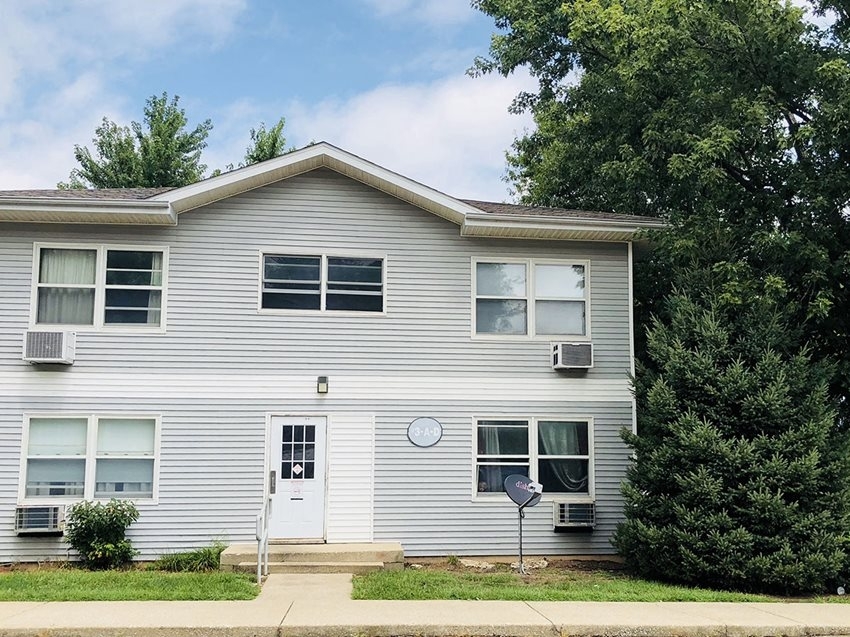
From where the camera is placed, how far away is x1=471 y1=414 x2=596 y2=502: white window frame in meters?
12.0

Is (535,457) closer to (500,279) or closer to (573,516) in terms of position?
(573,516)

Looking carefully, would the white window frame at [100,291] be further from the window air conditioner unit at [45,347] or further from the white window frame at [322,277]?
the white window frame at [322,277]

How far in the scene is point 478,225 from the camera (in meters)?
12.1

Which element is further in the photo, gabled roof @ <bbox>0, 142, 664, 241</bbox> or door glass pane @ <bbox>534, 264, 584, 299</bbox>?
door glass pane @ <bbox>534, 264, 584, 299</bbox>

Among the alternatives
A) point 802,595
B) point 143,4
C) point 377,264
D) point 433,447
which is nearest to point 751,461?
point 802,595

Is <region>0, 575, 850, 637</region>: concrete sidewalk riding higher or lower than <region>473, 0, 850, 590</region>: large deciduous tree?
lower

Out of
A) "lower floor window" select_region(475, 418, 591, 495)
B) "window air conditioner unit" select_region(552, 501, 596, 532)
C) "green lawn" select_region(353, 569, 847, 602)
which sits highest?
"lower floor window" select_region(475, 418, 591, 495)

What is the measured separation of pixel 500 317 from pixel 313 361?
117 inches

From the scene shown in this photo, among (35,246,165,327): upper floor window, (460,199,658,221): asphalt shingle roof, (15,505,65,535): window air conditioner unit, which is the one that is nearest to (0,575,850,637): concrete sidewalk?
(15,505,65,535): window air conditioner unit

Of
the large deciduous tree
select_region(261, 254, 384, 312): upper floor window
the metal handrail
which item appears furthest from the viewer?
select_region(261, 254, 384, 312): upper floor window

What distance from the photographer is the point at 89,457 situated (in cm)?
1141

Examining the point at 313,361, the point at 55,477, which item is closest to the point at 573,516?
the point at 313,361

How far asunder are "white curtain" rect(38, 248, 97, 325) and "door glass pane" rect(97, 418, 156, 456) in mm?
1537

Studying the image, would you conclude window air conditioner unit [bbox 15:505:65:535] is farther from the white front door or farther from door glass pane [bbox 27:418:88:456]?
the white front door
